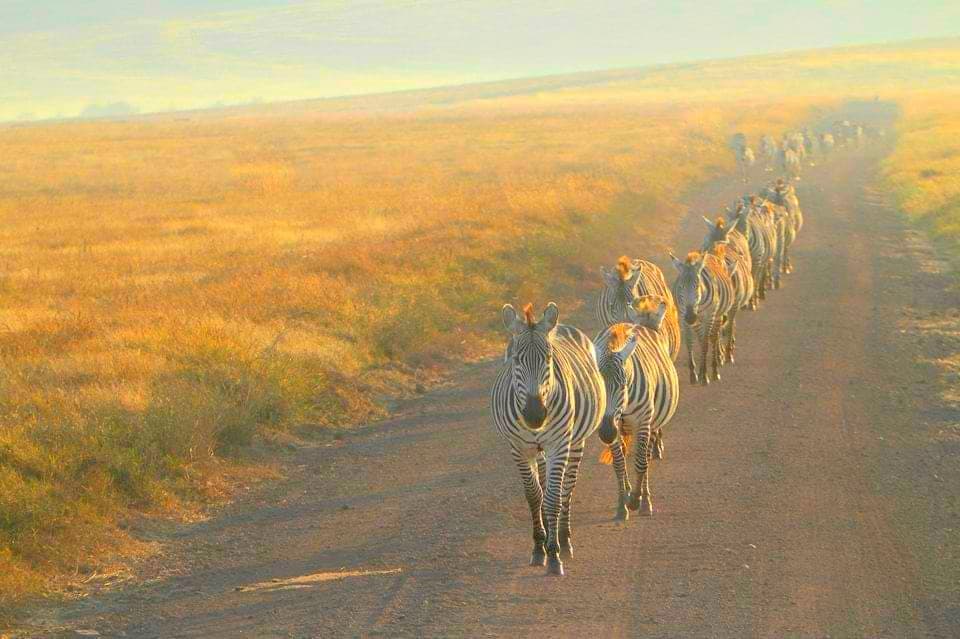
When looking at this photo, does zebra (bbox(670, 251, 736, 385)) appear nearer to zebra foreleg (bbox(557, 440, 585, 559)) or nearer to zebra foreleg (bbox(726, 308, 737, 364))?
zebra foreleg (bbox(726, 308, 737, 364))

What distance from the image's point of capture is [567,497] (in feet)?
27.7

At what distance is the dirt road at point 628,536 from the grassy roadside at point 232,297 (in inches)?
31.7

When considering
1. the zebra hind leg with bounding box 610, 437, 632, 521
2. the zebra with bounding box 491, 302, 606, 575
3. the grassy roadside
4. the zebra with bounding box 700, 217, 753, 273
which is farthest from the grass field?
the zebra hind leg with bounding box 610, 437, 632, 521

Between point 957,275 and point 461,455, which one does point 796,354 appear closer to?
point 461,455

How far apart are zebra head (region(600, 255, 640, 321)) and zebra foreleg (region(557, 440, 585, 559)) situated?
191 inches

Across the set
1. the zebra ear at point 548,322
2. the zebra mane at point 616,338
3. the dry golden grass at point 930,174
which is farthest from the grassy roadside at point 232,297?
the dry golden grass at point 930,174

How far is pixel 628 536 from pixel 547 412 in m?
1.68

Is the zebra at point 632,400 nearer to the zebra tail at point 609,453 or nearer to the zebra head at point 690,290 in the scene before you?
the zebra tail at point 609,453

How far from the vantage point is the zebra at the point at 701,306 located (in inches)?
555

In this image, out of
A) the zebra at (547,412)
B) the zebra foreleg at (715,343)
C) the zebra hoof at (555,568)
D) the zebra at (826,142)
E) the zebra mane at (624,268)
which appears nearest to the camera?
the zebra at (547,412)

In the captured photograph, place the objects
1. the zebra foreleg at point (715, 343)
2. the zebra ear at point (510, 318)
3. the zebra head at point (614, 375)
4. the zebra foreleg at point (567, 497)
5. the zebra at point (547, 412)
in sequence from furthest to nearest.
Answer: the zebra foreleg at point (715, 343), the zebra head at point (614, 375), the zebra foreleg at point (567, 497), the zebra ear at point (510, 318), the zebra at point (547, 412)

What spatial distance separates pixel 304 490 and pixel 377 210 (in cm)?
2172

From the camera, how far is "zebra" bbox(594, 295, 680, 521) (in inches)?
360

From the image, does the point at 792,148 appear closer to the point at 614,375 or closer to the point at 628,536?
the point at 614,375
